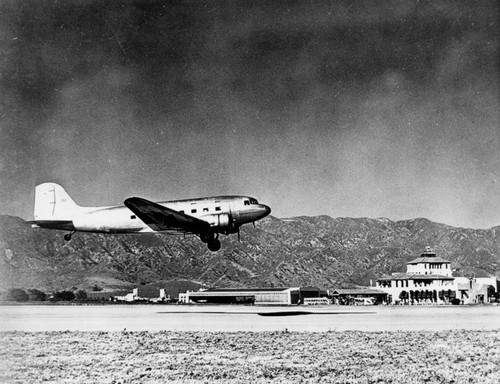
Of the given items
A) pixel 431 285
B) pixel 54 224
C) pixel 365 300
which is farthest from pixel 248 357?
pixel 431 285

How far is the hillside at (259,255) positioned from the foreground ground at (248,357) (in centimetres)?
2004

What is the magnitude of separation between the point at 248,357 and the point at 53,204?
1890 cm

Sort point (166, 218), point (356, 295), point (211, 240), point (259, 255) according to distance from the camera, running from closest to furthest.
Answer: point (166, 218) < point (211, 240) < point (259, 255) < point (356, 295)

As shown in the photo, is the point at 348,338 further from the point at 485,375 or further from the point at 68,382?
the point at 68,382

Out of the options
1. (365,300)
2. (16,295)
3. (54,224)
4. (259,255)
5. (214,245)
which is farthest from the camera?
(365,300)

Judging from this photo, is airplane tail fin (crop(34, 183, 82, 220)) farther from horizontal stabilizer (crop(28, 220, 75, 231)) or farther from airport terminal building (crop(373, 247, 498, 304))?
airport terminal building (crop(373, 247, 498, 304))

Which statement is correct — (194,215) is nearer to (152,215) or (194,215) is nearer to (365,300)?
(152,215)

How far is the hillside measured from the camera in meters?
56.6

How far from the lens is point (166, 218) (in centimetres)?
3067

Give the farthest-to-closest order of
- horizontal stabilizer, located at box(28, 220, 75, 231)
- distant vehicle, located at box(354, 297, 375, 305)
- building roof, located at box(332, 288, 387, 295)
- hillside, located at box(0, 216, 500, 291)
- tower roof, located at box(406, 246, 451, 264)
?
1. tower roof, located at box(406, 246, 451, 264)
2. building roof, located at box(332, 288, 387, 295)
3. distant vehicle, located at box(354, 297, 375, 305)
4. hillside, located at box(0, 216, 500, 291)
5. horizontal stabilizer, located at box(28, 220, 75, 231)

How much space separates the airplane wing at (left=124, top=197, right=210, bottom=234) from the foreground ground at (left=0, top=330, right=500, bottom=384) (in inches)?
248

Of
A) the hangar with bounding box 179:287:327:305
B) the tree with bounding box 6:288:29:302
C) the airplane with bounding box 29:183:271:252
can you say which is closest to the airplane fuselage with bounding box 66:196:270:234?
the airplane with bounding box 29:183:271:252

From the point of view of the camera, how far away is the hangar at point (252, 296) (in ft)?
229

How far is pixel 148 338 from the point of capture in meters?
24.7
